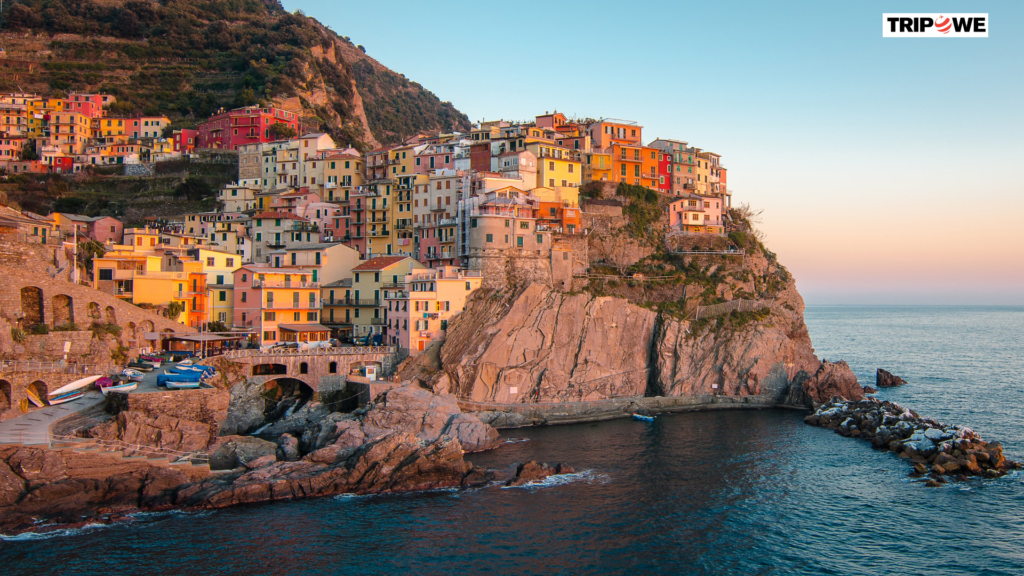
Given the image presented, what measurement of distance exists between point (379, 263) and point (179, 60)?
231 ft

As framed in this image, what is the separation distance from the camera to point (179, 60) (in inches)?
4313

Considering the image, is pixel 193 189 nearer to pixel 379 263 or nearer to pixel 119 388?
pixel 379 263

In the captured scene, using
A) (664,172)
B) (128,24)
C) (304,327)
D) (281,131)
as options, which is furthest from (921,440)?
(128,24)

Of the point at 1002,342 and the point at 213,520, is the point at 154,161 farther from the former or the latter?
the point at 1002,342

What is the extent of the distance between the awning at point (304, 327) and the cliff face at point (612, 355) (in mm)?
9897

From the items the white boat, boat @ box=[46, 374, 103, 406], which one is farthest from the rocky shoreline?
boat @ box=[46, 374, 103, 406]

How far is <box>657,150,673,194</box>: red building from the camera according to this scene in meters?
77.4

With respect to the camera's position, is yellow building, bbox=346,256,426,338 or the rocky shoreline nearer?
the rocky shoreline

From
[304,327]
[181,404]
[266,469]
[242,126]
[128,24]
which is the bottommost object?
[266,469]

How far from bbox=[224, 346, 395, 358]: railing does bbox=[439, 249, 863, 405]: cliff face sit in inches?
197

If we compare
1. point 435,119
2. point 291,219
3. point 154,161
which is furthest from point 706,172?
point 435,119

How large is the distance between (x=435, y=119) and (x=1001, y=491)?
143865mm

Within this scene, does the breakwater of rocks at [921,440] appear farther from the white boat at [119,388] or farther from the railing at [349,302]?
the white boat at [119,388]

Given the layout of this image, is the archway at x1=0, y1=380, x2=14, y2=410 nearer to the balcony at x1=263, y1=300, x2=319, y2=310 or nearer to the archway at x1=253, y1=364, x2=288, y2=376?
the archway at x1=253, y1=364, x2=288, y2=376
